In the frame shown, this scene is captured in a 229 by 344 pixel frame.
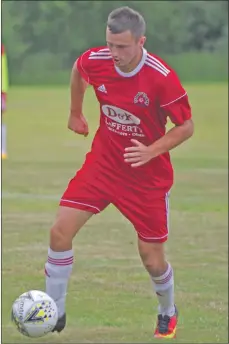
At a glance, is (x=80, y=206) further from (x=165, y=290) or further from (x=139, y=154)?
(x=165, y=290)

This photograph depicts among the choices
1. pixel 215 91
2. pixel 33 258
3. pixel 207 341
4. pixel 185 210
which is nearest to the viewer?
pixel 207 341

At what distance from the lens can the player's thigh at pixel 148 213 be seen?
8078 mm

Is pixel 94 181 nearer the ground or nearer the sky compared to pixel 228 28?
nearer the sky

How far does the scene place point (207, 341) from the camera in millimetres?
8984

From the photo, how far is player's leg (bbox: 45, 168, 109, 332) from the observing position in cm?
791

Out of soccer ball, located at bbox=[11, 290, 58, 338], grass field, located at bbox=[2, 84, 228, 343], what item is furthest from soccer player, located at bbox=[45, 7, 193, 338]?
grass field, located at bbox=[2, 84, 228, 343]

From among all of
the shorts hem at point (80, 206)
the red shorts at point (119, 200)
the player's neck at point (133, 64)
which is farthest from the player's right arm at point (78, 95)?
the shorts hem at point (80, 206)

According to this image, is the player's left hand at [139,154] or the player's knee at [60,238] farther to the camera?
A: the player's knee at [60,238]

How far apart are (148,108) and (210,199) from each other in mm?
10730

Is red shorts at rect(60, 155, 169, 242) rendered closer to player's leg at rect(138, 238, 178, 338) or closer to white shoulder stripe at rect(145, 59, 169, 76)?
player's leg at rect(138, 238, 178, 338)

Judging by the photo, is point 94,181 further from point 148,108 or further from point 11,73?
point 11,73

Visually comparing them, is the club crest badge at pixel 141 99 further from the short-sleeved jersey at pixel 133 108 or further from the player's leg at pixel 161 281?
the player's leg at pixel 161 281

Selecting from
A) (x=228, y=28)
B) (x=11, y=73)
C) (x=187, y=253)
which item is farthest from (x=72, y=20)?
(x=187, y=253)

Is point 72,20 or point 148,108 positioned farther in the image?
point 72,20
